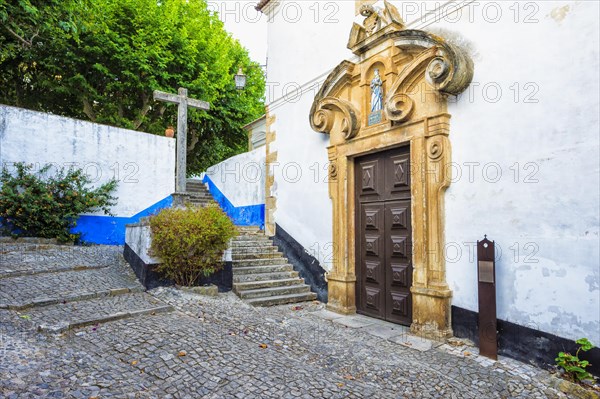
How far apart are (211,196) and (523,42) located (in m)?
10.3

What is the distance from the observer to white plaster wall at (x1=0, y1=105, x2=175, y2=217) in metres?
7.91

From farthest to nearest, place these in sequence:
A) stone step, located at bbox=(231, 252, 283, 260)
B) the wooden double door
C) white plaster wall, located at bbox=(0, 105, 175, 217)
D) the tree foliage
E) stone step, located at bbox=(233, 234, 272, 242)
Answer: the tree foliage → white plaster wall, located at bbox=(0, 105, 175, 217) → stone step, located at bbox=(233, 234, 272, 242) → stone step, located at bbox=(231, 252, 283, 260) → the wooden double door

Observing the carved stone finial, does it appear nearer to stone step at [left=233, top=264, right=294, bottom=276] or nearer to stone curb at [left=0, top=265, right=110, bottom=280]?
stone step at [left=233, top=264, right=294, bottom=276]

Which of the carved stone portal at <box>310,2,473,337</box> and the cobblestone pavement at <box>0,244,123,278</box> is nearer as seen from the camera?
the carved stone portal at <box>310,2,473,337</box>

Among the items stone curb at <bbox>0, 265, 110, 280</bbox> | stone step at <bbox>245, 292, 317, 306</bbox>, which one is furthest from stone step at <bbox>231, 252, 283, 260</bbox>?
stone curb at <bbox>0, 265, 110, 280</bbox>

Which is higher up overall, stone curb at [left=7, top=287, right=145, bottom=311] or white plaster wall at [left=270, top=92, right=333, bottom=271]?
white plaster wall at [left=270, top=92, right=333, bottom=271]

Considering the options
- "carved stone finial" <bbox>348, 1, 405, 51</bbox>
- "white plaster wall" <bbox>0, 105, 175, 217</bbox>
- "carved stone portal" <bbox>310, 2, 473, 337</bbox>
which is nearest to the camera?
"carved stone portal" <bbox>310, 2, 473, 337</bbox>

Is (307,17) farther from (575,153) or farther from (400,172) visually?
(575,153)

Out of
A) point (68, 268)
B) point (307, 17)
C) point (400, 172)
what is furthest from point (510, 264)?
point (68, 268)

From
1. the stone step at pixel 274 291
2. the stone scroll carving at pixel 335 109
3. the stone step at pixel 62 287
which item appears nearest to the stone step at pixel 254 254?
the stone step at pixel 274 291

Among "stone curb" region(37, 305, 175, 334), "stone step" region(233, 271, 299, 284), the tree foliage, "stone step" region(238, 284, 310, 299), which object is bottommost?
"stone step" region(238, 284, 310, 299)

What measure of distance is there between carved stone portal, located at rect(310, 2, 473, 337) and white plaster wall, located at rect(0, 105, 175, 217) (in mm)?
5461

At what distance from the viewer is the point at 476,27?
438cm

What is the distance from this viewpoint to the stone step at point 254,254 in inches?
269
